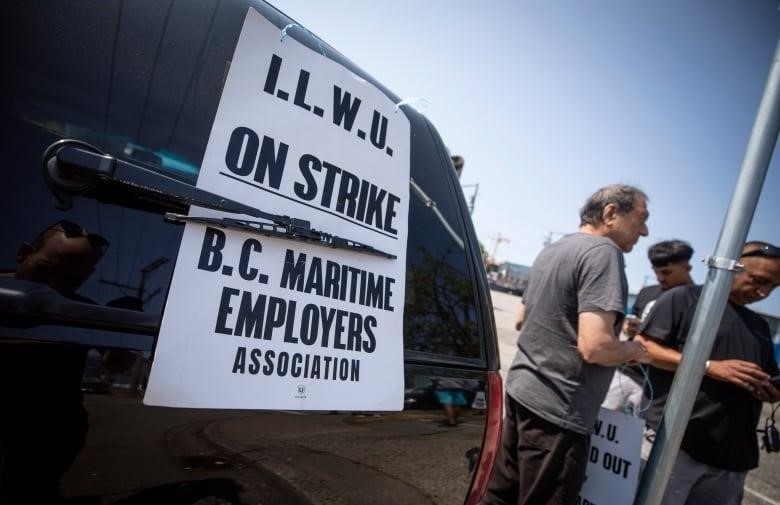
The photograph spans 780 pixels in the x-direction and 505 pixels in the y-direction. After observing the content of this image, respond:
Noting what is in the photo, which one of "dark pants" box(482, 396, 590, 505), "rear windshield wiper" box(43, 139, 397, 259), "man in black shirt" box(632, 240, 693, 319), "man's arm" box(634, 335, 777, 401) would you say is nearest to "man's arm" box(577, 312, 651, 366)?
"dark pants" box(482, 396, 590, 505)

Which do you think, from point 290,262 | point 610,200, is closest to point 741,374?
point 610,200

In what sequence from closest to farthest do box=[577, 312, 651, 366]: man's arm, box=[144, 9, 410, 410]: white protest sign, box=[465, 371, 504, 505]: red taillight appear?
box=[144, 9, 410, 410]: white protest sign → box=[465, 371, 504, 505]: red taillight → box=[577, 312, 651, 366]: man's arm

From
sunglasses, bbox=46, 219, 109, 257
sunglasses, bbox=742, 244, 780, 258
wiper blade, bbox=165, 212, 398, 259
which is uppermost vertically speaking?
sunglasses, bbox=742, 244, 780, 258

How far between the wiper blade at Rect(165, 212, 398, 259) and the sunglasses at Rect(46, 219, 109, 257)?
4.4 inches

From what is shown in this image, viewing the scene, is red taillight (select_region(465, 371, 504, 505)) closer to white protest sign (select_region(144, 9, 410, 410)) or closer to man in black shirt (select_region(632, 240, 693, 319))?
white protest sign (select_region(144, 9, 410, 410))

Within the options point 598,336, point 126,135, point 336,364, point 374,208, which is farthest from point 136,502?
point 598,336

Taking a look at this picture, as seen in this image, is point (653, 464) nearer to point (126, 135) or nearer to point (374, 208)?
point (374, 208)

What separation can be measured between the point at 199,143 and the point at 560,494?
1.90m

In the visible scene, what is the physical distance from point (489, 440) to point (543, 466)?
70 cm

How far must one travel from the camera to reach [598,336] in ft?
5.39

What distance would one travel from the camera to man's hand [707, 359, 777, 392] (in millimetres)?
1875

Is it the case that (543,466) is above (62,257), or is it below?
below

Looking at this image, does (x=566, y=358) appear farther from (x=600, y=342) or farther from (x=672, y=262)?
(x=672, y=262)

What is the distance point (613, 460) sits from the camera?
1841 mm
